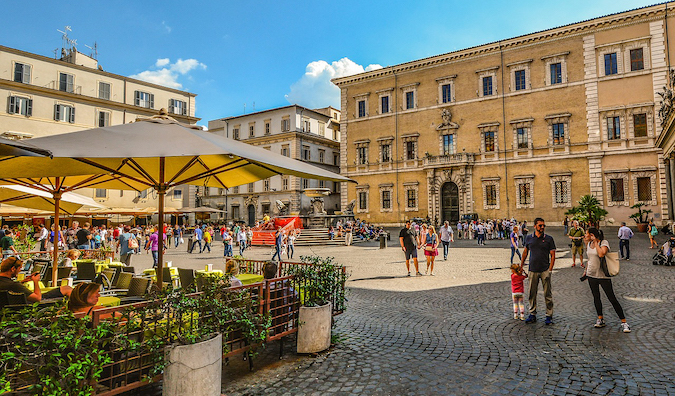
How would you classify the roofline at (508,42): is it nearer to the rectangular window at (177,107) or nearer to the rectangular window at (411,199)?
the rectangular window at (411,199)

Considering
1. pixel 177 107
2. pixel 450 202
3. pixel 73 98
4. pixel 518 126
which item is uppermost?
pixel 177 107

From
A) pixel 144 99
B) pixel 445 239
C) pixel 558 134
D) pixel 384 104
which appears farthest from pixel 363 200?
pixel 144 99

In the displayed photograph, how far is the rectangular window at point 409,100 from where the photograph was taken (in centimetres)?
3891

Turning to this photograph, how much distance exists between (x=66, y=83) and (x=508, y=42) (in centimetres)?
4061

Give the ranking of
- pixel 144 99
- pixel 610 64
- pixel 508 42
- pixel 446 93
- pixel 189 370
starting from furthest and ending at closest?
pixel 144 99 < pixel 446 93 < pixel 508 42 < pixel 610 64 < pixel 189 370

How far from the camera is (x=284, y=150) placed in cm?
4844

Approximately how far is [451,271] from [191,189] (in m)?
41.5

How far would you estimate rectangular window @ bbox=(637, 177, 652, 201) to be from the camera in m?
28.8

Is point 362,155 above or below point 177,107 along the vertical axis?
below

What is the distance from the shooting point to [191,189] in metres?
48.3

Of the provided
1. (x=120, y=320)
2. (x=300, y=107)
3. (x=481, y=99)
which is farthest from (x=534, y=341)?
(x=300, y=107)

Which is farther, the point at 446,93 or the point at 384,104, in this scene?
the point at 384,104

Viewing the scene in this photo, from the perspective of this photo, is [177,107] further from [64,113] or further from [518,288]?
[518,288]

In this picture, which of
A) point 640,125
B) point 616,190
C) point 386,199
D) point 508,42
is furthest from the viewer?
point 386,199
